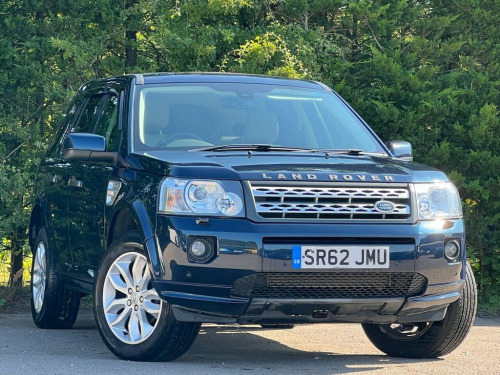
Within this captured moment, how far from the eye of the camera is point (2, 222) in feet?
38.0

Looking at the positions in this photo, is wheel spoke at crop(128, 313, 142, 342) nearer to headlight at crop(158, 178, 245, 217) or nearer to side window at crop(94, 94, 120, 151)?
headlight at crop(158, 178, 245, 217)

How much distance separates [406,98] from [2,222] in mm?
4309

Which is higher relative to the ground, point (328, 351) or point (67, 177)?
point (67, 177)

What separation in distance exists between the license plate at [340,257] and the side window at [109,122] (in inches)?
72.5

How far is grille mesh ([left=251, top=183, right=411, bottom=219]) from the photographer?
6621 mm

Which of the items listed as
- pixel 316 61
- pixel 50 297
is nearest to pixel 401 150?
pixel 50 297

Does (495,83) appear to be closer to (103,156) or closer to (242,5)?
(242,5)

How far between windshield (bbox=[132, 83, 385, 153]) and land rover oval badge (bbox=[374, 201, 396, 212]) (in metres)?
1.16

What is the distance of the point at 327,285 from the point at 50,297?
3392mm

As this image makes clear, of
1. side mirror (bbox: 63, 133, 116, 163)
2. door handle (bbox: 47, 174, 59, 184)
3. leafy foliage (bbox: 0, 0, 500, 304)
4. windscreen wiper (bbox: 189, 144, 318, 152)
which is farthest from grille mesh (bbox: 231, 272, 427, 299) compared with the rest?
leafy foliage (bbox: 0, 0, 500, 304)

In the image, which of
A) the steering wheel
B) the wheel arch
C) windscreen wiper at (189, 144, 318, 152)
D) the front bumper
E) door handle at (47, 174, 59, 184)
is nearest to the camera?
the front bumper

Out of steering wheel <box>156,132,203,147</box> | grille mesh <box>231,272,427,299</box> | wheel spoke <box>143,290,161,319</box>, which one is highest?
steering wheel <box>156,132,203,147</box>

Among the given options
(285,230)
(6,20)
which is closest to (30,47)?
(6,20)

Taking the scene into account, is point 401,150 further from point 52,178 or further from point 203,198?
point 52,178
